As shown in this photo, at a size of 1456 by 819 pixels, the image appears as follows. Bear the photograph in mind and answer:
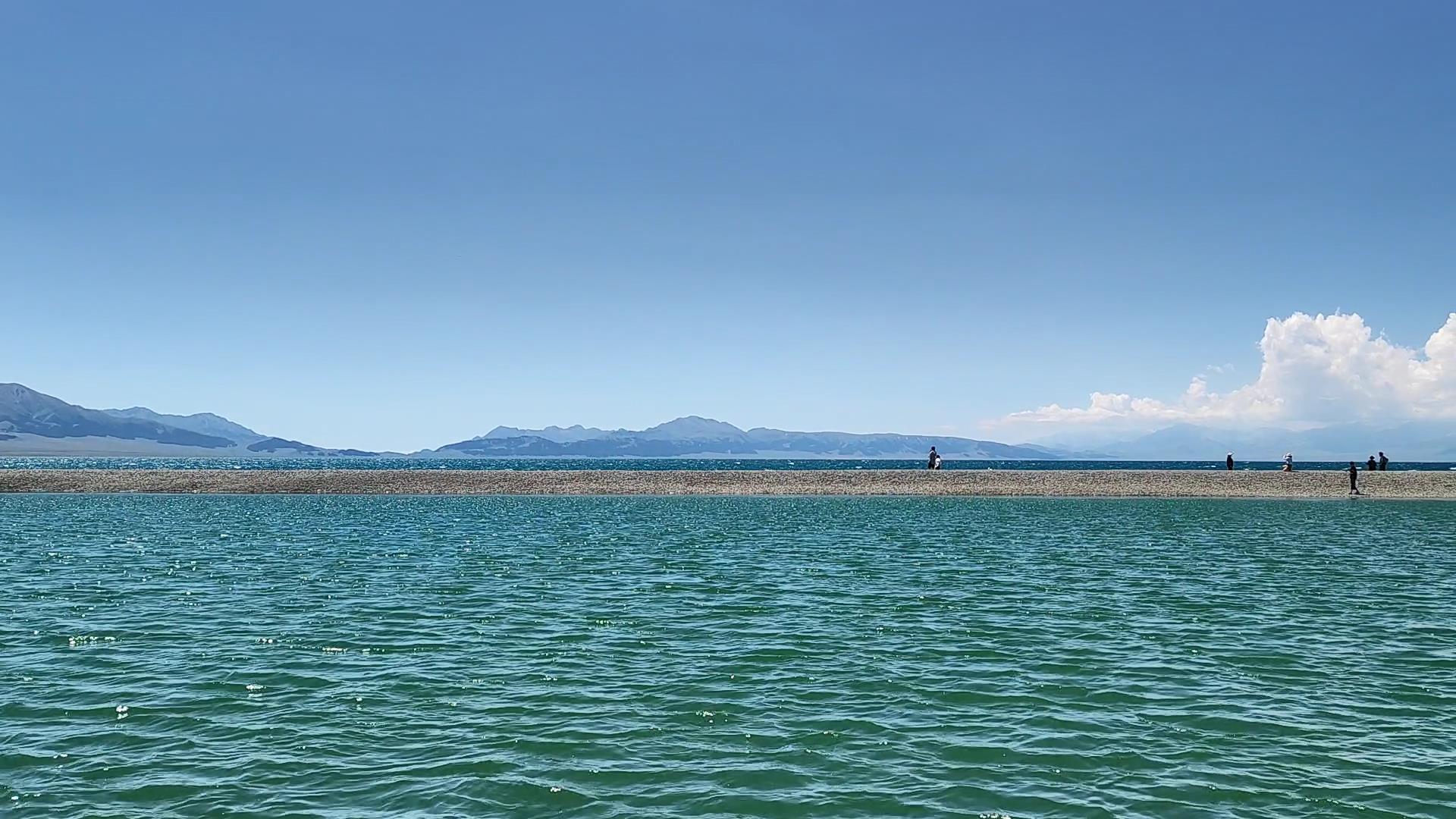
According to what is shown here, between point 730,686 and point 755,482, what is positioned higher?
point 755,482

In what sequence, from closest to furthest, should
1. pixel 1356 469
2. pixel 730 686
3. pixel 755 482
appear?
pixel 730 686
pixel 1356 469
pixel 755 482

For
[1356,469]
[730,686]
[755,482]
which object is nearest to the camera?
[730,686]

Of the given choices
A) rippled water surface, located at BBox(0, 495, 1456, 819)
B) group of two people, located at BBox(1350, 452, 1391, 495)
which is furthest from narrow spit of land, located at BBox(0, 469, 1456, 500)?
rippled water surface, located at BBox(0, 495, 1456, 819)

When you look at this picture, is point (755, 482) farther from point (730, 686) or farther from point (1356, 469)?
point (730, 686)

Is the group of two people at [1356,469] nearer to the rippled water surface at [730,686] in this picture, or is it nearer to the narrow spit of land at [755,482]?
the narrow spit of land at [755,482]

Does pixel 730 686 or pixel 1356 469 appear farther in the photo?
pixel 1356 469

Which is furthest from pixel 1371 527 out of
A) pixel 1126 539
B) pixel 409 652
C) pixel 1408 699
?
pixel 409 652

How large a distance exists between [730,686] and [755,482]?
243ft

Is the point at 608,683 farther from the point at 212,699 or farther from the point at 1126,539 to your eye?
the point at 1126,539

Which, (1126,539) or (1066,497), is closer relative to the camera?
(1126,539)

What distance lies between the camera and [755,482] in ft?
302

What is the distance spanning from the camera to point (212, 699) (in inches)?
663

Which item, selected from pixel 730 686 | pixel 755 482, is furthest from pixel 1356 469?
pixel 730 686

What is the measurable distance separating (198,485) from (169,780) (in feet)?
300
